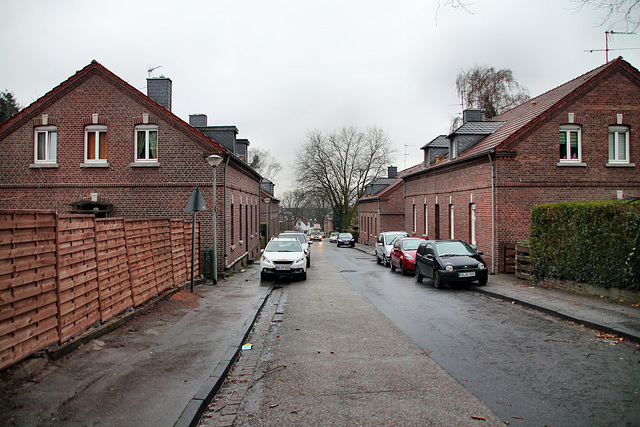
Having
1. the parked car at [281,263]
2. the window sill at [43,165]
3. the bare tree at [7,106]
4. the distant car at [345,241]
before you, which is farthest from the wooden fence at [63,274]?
the distant car at [345,241]

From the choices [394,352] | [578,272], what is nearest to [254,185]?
[578,272]

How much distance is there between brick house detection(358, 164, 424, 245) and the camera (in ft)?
152

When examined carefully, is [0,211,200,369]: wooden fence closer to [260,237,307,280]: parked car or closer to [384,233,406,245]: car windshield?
[260,237,307,280]: parked car

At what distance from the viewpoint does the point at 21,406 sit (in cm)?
436

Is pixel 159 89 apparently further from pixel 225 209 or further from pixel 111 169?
pixel 225 209

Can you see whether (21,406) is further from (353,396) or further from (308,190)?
(308,190)

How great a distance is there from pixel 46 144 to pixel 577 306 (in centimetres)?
1881

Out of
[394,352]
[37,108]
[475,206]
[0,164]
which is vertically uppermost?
[37,108]

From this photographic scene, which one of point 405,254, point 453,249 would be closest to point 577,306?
point 453,249

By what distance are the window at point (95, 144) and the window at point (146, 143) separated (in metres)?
1.32

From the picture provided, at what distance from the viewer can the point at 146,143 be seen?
17766 millimetres

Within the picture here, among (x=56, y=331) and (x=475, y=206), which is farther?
(x=475, y=206)

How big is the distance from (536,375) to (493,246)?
13.3 m

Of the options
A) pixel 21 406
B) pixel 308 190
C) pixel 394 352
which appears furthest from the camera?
pixel 308 190
